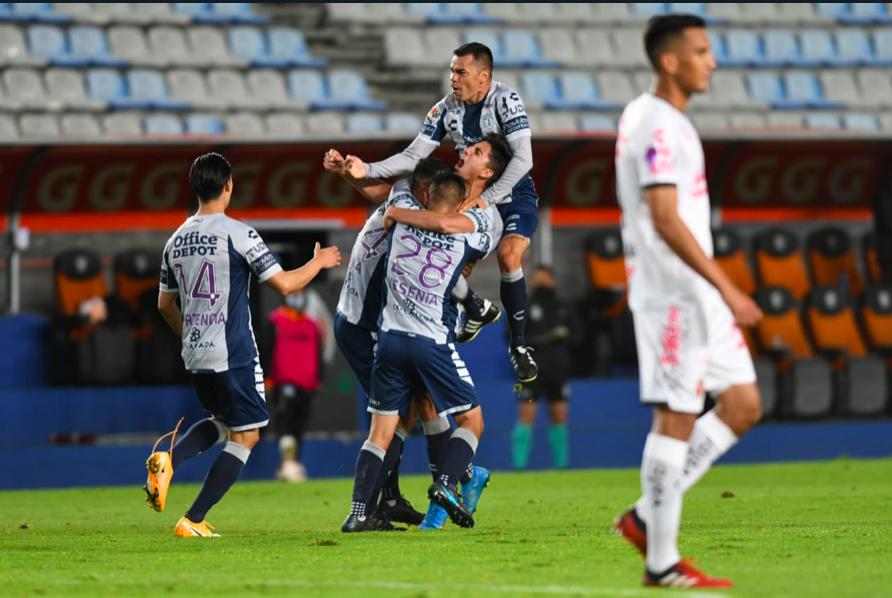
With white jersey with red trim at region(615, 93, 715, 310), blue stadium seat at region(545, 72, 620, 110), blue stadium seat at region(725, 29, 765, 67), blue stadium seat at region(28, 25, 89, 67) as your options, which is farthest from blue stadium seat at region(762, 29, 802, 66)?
white jersey with red trim at region(615, 93, 715, 310)

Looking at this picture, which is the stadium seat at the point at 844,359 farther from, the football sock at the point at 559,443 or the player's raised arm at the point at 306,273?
the player's raised arm at the point at 306,273

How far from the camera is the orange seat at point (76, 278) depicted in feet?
59.7

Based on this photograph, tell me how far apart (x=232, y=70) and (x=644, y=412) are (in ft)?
21.0

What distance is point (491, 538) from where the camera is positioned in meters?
8.35

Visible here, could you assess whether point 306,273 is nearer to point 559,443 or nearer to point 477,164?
point 477,164

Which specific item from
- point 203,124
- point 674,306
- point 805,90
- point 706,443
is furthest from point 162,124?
point 674,306

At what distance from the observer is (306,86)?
67.4 ft

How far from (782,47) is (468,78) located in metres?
15.2

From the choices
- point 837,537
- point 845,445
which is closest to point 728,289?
point 837,537

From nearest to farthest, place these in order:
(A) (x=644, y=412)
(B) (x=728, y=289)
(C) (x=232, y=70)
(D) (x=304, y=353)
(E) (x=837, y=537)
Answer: (B) (x=728, y=289)
(E) (x=837, y=537)
(D) (x=304, y=353)
(A) (x=644, y=412)
(C) (x=232, y=70)

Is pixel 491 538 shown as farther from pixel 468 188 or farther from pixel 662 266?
pixel 662 266

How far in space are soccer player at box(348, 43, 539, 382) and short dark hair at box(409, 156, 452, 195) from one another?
0.37m

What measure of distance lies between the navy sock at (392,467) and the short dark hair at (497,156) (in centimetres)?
151

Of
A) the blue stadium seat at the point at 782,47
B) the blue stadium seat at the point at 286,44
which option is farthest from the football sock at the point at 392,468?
the blue stadium seat at the point at 782,47
